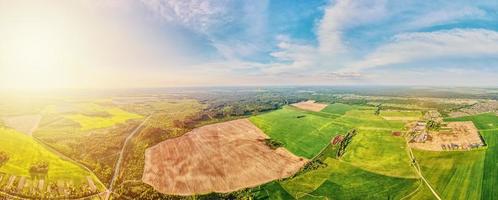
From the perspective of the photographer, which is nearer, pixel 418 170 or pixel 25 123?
pixel 418 170

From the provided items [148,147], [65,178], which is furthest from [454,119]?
[65,178]

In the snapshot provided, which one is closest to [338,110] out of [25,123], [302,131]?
[302,131]

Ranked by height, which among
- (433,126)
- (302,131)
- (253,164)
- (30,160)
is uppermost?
(433,126)

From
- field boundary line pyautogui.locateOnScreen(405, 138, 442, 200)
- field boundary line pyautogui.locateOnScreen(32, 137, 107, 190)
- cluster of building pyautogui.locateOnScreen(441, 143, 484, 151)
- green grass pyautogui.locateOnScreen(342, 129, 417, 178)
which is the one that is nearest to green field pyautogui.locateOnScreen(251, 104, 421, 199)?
green grass pyautogui.locateOnScreen(342, 129, 417, 178)

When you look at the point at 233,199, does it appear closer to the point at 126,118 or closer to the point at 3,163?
the point at 3,163

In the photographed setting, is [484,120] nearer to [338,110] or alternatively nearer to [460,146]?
[460,146]

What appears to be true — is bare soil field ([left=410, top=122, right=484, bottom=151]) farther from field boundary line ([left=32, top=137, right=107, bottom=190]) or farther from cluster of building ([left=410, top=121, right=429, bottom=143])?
field boundary line ([left=32, top=137, right=107, bottom=190])

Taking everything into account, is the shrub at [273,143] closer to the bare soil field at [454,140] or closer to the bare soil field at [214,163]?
the bare soil field at [214,163]
